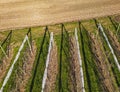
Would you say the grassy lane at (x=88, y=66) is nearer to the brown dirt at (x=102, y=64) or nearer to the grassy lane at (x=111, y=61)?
the brown dirt at (x=102, y=64)

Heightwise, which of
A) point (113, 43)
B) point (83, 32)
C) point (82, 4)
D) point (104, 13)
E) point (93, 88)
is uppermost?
point (82, 4)

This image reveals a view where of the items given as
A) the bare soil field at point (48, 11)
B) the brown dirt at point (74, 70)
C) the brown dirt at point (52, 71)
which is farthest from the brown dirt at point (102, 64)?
the bare soil field at point (48, 11)

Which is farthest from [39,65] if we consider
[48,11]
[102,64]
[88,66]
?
[48,11]

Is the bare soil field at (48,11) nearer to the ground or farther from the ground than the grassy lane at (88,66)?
farther from the ground

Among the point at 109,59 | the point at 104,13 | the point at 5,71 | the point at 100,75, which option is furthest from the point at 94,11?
the point at 5,71

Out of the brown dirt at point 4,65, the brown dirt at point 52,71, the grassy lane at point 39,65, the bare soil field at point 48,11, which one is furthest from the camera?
the bare soil field at point 48,11

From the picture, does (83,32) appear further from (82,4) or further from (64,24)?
(82,4)
